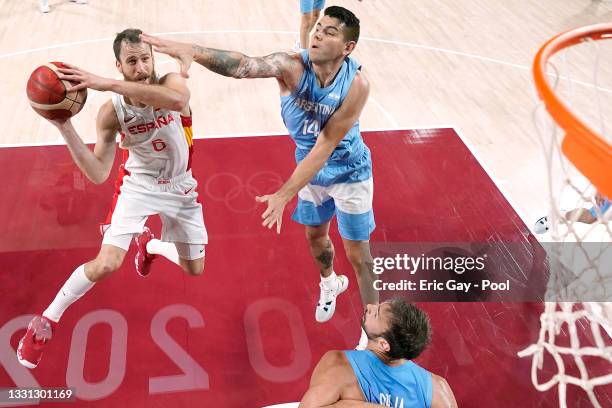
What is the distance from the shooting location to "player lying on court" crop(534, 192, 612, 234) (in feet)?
9.93

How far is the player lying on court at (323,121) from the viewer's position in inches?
124

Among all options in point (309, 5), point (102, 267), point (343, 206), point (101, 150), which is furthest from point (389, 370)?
point (309, 5)

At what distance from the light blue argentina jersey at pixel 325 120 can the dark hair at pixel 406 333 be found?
1.03 meters

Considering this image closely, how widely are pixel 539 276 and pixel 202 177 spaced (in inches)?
102

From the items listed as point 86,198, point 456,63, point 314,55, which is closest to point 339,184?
point 314,55

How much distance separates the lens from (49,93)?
3.03 meters

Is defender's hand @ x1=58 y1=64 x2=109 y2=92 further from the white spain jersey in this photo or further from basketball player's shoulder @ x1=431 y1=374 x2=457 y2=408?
basketball player's shoulder @ x1=431 y1=374 x2=457 y2=408

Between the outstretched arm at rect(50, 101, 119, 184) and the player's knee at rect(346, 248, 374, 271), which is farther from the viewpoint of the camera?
the player's knee at rect(346, 248, 374, 271)

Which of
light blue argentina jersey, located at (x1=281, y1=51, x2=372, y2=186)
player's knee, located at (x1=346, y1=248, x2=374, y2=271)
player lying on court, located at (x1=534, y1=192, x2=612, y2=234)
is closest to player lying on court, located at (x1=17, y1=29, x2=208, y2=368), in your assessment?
light blue argentina jersey, located at (x1=281, y1=51, x2=372, y2=186)

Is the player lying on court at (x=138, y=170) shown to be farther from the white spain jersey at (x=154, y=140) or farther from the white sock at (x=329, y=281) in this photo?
the white sock at (x=329, y=281)

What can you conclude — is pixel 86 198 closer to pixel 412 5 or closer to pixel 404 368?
pixel 404 368

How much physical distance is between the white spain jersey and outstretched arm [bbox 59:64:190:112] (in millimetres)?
210

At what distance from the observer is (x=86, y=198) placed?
4.89 meters

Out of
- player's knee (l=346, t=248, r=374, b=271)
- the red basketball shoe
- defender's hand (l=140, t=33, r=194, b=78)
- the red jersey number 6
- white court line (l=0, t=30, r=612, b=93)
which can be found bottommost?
white court line (l=0, t=30, r=612, b=93)
